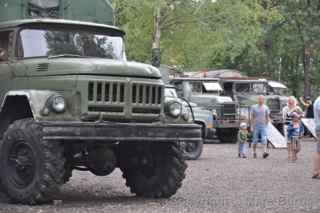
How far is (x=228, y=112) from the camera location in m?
30.1

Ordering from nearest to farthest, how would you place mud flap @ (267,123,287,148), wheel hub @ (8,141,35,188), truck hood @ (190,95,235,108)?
wheel hub @ (8,141,35,188)
mud flap @ (267,123,287,148)
truck hood @ (190,95,235,108)

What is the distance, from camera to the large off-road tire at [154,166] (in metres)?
11.7

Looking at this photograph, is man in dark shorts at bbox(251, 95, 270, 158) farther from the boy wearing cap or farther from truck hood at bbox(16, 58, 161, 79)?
truck hood at bbox(16, 58, 161, 79)

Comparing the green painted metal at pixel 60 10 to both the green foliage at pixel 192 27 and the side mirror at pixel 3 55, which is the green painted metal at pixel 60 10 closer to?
the side mirror at pixel 3 55

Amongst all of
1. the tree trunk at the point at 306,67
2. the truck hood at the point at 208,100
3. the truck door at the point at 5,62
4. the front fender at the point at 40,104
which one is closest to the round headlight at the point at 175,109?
the front fender at the point at 40,104

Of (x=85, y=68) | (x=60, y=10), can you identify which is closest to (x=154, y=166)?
(x=85, y=68)

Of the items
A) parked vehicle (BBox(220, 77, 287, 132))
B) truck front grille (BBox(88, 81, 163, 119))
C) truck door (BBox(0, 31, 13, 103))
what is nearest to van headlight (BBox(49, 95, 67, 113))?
truck front grille (BBox(88, 81, 163, 119))

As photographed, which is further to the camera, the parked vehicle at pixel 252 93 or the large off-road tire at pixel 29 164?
the parked vehicle at pixel 252 93

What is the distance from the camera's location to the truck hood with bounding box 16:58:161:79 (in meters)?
10.7

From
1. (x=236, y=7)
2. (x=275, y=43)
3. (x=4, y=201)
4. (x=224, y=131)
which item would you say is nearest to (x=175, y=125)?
(x=4, y=201)

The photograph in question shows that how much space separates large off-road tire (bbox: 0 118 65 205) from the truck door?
790mm

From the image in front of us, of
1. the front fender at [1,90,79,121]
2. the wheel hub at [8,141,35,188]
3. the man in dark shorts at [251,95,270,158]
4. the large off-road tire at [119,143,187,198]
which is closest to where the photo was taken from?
the front fender at [1,90,79,121]

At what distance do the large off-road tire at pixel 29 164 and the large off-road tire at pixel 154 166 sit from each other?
1546 millimetres

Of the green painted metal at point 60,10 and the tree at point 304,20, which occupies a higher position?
the tree at point 304,20
